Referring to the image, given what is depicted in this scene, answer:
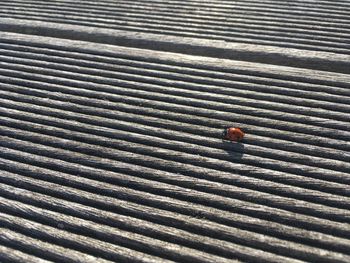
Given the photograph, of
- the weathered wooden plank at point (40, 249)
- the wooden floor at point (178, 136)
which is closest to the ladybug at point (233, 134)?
the wooden floor at point (178, 136)

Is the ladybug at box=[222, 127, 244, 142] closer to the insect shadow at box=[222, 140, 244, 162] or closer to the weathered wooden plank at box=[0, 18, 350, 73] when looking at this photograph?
the insect shadow at box=[222, 140, 244, 162]

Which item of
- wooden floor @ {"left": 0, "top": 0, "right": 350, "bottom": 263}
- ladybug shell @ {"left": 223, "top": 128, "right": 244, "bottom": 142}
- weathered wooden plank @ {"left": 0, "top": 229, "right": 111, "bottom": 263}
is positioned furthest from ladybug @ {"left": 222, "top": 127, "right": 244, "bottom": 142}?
weathered wooden plank @ {"left": 0, "top": 229, "right": 111, "bottom": 263}

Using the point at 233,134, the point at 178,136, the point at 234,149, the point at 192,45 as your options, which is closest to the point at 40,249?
the point at 178,136

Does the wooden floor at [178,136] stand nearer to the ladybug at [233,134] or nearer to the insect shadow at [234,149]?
the insect shadow at [234,149]

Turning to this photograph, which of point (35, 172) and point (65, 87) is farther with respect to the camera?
point (65, 87)

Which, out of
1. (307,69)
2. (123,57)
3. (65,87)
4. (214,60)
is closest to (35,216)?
(65,87)

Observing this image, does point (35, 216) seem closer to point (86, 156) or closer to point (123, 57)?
point (86, 156)
